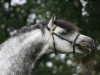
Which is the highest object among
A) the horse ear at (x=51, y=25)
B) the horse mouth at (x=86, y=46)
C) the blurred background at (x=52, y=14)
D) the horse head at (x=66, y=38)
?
the horse ear at (x=51, y=25)

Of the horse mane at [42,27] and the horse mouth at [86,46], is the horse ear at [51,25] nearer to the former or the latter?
the horse mane at [42,27]

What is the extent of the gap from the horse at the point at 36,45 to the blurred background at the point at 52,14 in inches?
165

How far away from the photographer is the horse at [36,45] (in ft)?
25.9

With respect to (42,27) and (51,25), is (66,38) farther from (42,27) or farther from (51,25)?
(42,27)

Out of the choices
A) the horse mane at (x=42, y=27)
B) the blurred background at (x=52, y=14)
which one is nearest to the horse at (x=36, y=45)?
the horse mane at (x=42, y=27)

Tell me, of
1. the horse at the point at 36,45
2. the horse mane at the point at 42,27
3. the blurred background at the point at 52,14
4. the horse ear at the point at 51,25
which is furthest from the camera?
the blurred background at the point at 52,14

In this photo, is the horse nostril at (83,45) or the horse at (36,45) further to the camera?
the horse nostril at (83,45)

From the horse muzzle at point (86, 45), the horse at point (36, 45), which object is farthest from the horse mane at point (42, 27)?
the horse muzzle at point (86, 45)

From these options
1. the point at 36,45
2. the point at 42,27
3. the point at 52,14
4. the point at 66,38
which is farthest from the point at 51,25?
the point at 52,14

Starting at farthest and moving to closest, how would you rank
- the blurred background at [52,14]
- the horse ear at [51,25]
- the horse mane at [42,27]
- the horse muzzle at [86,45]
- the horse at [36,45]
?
the blurred background at [52,14] < the horse muzzle at [86,45] < the horse ear at [51,25] < the horse mane at [42,27] < the horse at [36,45]

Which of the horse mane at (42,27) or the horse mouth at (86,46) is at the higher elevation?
the horse mane at (42,27)

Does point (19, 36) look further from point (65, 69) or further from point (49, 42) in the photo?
point (65, 69)

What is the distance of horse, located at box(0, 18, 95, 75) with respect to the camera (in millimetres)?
7906

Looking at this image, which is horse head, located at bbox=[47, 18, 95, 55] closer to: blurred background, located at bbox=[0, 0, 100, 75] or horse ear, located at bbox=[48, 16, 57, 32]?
horse ear, located at bbox=[48, 16, 57, 32]
